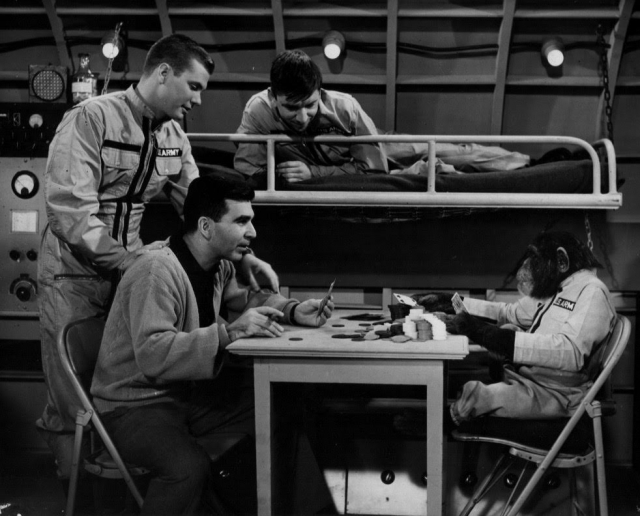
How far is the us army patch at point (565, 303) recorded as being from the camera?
10.4 feet

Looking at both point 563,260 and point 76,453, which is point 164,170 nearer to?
point 76,453

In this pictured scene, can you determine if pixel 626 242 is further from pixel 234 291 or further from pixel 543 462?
pixel 234 291

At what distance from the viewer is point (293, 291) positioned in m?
4.68

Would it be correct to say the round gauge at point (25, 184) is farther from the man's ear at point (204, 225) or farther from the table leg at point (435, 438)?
the table leg at point (435, 438)

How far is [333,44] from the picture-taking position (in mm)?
4773

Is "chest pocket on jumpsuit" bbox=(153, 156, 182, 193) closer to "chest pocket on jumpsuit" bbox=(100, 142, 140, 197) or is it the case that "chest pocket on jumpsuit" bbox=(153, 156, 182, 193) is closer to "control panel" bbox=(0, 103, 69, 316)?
"chest pocket on jumpsuit" bbox=(100, 142, 140, 197)

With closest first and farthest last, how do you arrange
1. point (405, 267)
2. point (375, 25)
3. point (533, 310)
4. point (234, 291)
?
point (234, 291) < point (533, 310) < point (405, 267) < point (375, 25)

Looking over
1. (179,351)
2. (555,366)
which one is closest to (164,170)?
(179,351)

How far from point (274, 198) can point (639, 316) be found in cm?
241

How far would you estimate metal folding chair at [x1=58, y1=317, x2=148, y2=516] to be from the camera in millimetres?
2752

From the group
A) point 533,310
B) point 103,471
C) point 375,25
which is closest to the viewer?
point 103,471

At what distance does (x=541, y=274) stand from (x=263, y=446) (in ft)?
4.98

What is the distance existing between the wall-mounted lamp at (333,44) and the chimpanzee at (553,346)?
210 centimetres

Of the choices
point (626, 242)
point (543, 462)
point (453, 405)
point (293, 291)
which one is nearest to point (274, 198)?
point (293, 291)
